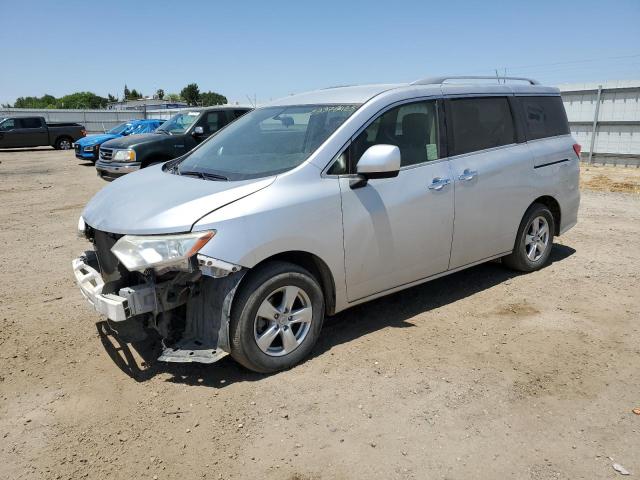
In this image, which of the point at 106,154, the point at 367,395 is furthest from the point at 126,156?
the point at 367,395

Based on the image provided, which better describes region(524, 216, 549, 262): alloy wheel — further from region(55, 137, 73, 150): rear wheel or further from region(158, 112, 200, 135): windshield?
region(55, 137, 73, 150): rear wheel

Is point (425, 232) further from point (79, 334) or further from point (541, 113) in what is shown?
point (79, 334)

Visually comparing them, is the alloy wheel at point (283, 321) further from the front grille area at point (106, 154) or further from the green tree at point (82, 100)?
the green tree at point (82, 100)

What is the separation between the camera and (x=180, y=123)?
12.3m

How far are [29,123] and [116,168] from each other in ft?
55.2

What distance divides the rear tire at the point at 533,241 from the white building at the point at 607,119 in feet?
35.8

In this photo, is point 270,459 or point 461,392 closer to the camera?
point 270,459

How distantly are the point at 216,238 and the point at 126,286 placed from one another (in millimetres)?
825

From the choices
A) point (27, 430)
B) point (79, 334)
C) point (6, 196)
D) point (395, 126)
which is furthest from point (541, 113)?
point (6, 196)

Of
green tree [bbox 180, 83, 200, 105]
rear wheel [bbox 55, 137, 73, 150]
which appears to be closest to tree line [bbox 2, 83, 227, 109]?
green tree [bbox 180, 83, 200, 105]

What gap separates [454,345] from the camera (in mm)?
3984

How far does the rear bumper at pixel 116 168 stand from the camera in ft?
34.7

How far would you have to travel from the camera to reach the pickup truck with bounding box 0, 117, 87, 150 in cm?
2367

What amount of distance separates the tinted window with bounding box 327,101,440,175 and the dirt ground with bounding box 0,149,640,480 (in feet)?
4.55
